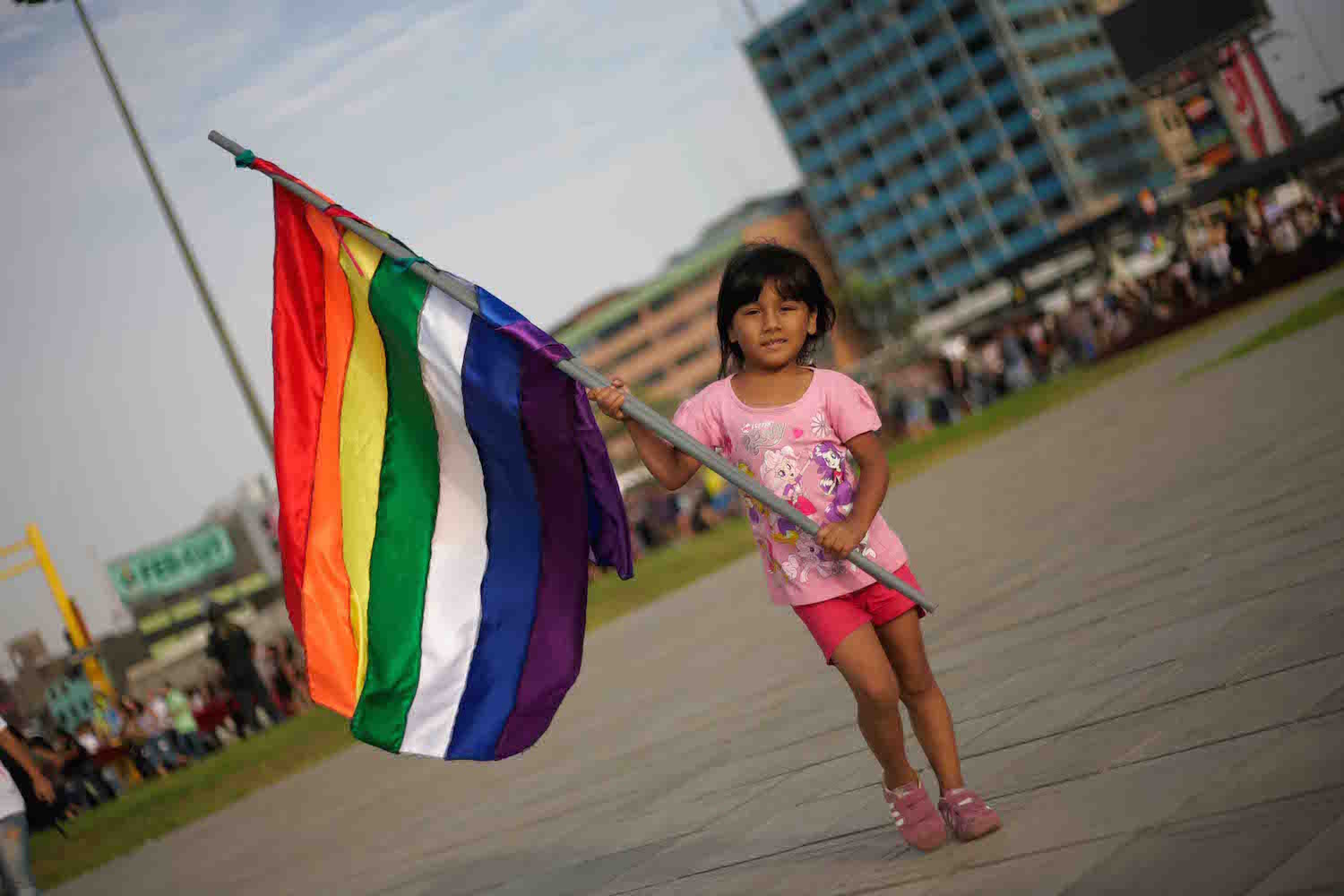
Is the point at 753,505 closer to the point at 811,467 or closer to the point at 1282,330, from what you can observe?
the point at 811,467

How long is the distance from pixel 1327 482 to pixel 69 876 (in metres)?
12.5

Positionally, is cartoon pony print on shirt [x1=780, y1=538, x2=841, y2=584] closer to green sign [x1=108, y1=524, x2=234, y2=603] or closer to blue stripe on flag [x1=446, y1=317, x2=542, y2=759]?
blue stripe on flag [x1=446, y1=317, x2=542, y2=759]

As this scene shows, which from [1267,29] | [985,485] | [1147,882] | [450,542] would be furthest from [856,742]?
[1267,29]

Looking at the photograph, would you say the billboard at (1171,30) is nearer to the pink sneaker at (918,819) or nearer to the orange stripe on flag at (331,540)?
the orange stripe on flag at (331,540)

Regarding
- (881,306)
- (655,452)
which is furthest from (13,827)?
(881,306)

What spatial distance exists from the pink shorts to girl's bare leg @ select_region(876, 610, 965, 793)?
4cm

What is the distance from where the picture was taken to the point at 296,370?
5.34m

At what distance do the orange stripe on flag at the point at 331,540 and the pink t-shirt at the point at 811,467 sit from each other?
1484 mm

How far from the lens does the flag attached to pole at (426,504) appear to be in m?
4.94

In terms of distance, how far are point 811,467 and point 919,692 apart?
0.69 metres

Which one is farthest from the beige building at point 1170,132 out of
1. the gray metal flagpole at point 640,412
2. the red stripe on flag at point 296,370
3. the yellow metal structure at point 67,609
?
the gray metal flagpole at point 640,412

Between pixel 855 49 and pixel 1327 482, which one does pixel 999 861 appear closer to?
pixel 1327 482

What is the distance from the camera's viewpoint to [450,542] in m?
5.15

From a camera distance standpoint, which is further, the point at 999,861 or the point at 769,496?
the point at 769,496
